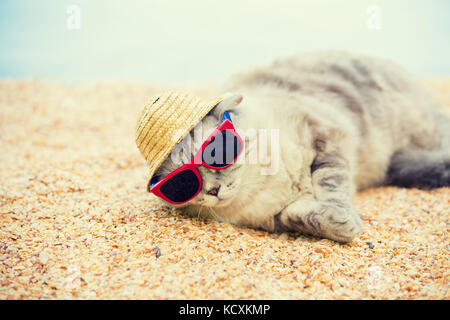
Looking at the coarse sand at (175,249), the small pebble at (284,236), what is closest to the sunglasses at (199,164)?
the coarse sand at (175,249)

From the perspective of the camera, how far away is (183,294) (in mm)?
1048

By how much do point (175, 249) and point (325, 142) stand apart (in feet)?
3.25

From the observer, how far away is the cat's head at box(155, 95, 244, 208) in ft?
4.30

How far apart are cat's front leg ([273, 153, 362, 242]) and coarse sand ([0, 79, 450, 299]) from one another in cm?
6

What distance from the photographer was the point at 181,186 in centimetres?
132

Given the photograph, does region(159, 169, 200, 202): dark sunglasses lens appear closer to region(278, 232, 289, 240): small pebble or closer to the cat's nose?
the cat's nose

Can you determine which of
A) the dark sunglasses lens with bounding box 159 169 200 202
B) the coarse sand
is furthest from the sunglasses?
the coarse sand

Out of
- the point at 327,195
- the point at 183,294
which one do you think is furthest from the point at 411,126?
the point at 183,294

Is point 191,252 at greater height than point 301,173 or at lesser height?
lesser

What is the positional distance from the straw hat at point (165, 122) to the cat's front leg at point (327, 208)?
665 millimetres

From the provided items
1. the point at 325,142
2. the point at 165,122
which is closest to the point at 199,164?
the point at 165,122

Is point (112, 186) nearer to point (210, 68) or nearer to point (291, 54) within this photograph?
point (291, 54)

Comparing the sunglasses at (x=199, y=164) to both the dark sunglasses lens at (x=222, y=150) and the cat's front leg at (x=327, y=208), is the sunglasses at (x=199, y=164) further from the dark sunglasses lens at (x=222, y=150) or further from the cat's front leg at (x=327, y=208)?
the cat's front leg at (x=327, y=208)
